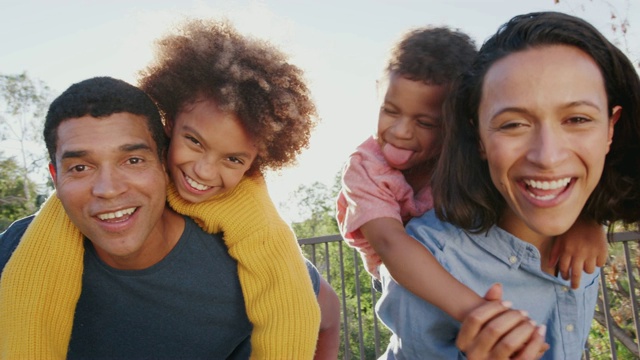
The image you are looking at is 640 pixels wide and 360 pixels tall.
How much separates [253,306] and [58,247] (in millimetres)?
824

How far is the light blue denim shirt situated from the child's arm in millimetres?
85

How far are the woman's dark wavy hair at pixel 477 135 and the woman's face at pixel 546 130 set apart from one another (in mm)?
41

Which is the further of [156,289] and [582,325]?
[156,289]

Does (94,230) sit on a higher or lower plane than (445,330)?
higher

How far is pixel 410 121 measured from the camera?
8.18ft

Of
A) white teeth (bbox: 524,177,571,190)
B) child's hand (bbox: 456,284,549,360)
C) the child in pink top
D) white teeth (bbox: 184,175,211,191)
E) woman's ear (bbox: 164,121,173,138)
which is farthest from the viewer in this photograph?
woman's ear (bbox: 164,121,173,138)

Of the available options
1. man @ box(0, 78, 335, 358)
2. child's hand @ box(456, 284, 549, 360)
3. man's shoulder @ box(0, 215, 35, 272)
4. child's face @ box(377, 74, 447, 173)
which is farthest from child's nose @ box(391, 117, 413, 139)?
man's shoulder @ box(0, 215, 35, 272)

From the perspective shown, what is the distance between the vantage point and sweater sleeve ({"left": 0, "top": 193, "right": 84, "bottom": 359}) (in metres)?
2.45

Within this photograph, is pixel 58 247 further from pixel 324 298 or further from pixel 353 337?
pixel 353 337

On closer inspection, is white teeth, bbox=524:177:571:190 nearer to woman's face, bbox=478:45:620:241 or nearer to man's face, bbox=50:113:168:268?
woman's face, bbox=478:45:620:241

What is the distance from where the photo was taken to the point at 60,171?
101 inches

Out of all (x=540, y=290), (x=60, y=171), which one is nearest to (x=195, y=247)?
(x=60, y=171)

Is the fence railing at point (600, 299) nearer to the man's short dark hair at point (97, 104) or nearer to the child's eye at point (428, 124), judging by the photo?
the child's eye at point (428, 124)

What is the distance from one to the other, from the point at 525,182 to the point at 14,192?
23.8m
